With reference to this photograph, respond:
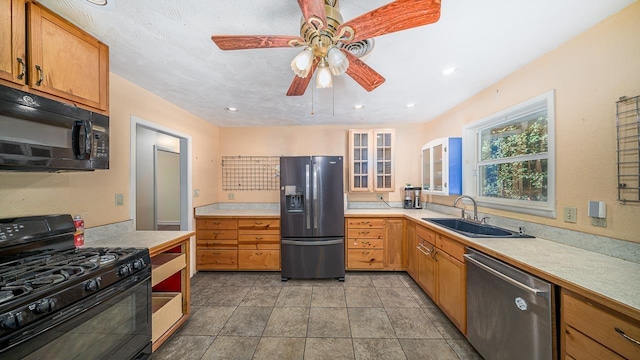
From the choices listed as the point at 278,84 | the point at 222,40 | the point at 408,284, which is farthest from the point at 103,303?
the point at 408,284

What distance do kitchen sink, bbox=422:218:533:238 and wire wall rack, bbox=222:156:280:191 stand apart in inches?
105

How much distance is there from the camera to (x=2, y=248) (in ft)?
3.85

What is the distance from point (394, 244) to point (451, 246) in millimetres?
1181

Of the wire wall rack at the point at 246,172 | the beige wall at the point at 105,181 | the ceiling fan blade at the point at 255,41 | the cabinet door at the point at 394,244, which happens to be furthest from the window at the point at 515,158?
the beige wall at the point at 105,181

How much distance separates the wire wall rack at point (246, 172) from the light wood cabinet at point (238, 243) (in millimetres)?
816

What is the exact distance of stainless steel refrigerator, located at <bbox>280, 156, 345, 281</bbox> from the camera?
294 cm

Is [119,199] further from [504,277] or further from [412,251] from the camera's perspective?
[412,251]

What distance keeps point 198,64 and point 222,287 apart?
8.42 feet

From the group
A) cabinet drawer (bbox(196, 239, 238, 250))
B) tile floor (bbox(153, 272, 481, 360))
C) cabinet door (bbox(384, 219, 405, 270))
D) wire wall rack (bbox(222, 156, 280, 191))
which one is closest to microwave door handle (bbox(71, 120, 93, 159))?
tile floor (bbox(153, 272, 481, 360))

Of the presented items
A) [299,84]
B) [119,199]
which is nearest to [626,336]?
[299,84]

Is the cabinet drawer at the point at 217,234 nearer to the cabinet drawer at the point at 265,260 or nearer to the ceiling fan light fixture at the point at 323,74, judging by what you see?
the cabinet drawer at the point at 265,260

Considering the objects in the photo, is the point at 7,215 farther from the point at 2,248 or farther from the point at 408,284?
the point at 408,284

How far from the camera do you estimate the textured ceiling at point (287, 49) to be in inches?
48.0

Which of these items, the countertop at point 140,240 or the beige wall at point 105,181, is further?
the countertop at point 140,240
